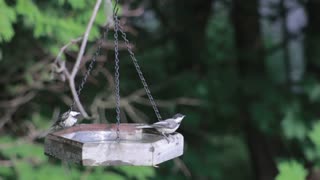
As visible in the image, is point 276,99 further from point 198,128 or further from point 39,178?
point 39,178

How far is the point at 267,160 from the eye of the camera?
5.96m

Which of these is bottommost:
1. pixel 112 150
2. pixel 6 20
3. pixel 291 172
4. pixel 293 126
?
pixel 293 126

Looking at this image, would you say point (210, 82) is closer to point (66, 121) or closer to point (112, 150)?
point (66, 121)

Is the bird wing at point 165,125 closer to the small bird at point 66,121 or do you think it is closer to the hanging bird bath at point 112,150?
the hanging bird bath at point 112,150

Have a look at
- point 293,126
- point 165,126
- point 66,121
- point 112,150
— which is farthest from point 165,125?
point 293,126

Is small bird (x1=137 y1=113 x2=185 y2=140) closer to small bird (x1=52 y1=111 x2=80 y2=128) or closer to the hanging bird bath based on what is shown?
the hanging bird bath

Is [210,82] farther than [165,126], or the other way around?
[210,82]

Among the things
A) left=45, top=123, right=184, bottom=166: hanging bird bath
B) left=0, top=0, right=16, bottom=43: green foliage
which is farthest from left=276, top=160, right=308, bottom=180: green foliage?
left=0, top=0, right=16, bottom=43: green foliage

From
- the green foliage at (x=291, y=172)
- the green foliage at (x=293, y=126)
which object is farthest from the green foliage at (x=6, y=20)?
the green foliage at (x=293, y=126)

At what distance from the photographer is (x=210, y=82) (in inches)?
226

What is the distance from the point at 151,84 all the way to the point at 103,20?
215 centimetres

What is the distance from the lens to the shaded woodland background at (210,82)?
4.45m

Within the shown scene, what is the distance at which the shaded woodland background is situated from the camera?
14.6 feet

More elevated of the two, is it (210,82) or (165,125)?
(165,125)
